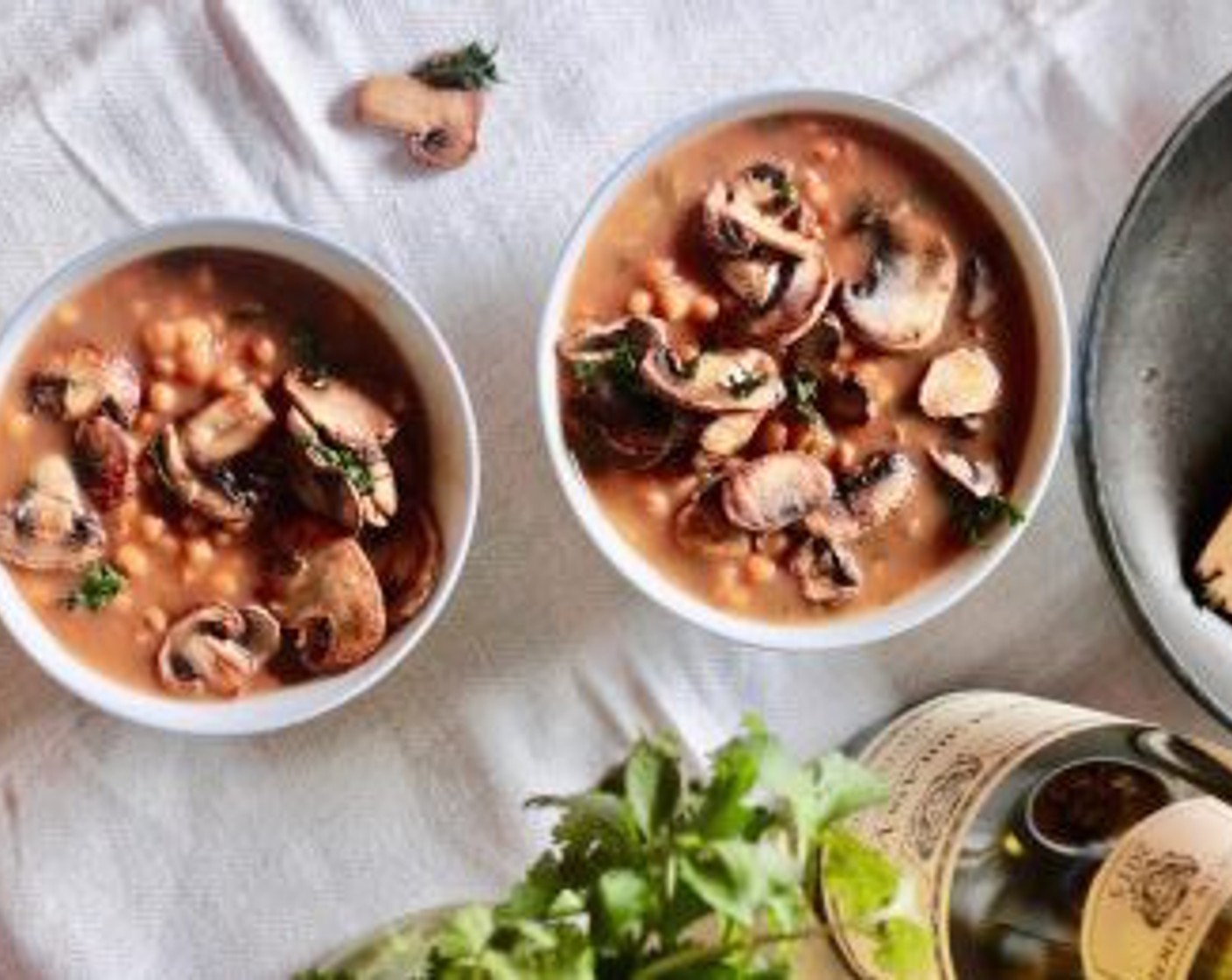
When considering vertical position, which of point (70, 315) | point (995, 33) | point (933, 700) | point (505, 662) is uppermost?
point (70, 315)

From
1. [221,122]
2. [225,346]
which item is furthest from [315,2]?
[225,346]

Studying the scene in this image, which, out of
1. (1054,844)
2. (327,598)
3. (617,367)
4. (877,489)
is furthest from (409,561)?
(1054,844)

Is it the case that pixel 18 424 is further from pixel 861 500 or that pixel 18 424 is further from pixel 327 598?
pixel 861 500

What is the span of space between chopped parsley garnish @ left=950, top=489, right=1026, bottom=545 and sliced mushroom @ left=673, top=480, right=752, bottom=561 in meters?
0.12

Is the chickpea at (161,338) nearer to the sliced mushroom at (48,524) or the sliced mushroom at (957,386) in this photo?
the sliced mushroom at (48,524)

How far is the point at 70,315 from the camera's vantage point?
1275mm

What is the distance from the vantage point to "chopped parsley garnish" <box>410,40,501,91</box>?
136cm

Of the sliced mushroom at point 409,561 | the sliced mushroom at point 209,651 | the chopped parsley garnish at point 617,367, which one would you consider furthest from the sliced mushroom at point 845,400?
the sliced mushroom at point 209,651

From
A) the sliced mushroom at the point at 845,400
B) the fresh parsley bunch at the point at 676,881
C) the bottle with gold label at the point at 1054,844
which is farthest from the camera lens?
the sliced mushroom at the point at 845,400

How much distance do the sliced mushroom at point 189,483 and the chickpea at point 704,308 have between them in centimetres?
26

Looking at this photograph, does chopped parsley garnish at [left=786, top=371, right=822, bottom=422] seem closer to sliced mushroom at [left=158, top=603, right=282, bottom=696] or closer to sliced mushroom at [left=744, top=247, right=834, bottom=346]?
sliced mushroom at [left=744, top=247, right=834, bottom=346]

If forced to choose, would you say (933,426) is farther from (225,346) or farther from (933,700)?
(225,346)

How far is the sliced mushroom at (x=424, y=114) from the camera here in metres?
1.36

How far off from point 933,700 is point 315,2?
1.72ft
